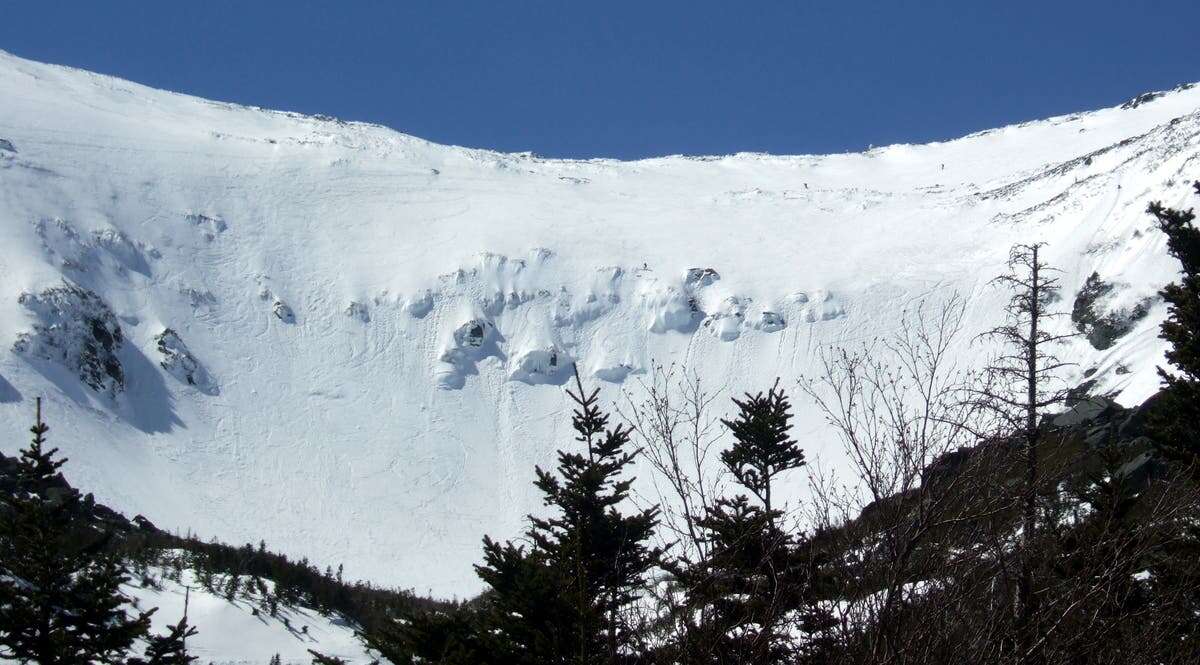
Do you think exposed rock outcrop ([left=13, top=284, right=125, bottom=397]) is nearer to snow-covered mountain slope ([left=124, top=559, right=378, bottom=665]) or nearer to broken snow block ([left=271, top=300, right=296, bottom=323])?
broken snow block ([left=271, top=300, right=296, bottom=323])

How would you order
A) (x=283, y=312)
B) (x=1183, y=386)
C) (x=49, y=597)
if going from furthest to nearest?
(x=283, y=312), (x=1183, y=386), (x=49, y=597)

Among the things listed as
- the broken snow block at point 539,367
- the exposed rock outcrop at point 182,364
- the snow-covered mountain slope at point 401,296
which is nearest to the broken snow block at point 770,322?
the snow-covered mountain slope at point 401,296

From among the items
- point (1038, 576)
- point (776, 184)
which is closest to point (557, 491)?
point (1038, 576)

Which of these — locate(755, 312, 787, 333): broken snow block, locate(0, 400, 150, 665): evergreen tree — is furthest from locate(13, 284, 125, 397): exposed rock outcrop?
locate(0, 400, 150, 665): evergreen tree

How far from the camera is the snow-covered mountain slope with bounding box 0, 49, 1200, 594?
40375 mm

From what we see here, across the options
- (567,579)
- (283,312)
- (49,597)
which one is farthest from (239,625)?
(283,312)

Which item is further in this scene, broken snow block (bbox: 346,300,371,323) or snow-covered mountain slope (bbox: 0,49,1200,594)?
broken snow block (bbox: 346,300,371,323)

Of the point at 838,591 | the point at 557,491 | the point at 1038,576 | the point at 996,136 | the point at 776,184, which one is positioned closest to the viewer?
the point at 838,591

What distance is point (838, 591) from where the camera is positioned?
15.3ft

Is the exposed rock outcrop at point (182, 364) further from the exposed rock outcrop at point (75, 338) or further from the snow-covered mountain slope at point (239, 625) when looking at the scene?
the snow-covered mountain slope at point (239, 625)

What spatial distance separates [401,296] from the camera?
54.3 metres

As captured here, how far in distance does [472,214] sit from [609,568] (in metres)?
54.5

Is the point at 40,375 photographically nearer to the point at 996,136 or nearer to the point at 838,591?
the point at 838,591

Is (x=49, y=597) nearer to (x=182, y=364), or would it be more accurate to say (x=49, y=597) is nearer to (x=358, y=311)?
(x=182, y=364)
